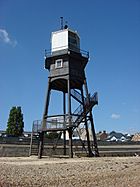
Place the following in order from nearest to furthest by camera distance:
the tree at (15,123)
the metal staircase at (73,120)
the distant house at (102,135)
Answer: the metal staircase at (73,120) < the tree at (15,123) < the distant house at (102,135)

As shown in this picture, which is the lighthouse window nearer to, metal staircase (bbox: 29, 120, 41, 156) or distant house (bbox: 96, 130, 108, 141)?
metal staircase (bbox: 29, 120, 41, 156)

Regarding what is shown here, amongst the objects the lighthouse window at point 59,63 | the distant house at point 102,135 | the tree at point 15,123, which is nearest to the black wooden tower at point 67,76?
the lighthouse window at point 59,63

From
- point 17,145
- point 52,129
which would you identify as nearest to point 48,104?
point 52,129

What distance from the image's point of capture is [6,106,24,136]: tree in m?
68.1

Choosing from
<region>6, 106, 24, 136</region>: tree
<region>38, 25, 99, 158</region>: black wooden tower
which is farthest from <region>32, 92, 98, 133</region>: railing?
<region>6, 106, 24, 136</region>: tree

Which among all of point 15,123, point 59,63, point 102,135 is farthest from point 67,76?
point 102,135

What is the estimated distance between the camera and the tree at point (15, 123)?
6812 cm

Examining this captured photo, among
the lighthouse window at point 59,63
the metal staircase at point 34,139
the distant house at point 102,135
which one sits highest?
the distant house at point 102,135

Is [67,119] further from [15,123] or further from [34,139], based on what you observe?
[15,123]

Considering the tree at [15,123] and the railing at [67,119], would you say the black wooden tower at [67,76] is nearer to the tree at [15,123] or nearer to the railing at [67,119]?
the railing at [67,119]

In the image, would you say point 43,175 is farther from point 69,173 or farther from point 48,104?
point 48,104

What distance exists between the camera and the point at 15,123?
69688 mm

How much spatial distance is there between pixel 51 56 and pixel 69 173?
849 inches

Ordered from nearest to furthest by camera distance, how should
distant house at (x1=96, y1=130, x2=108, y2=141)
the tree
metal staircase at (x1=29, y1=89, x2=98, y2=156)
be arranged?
metal staircase at (x1=29, y1=89, x2=98, y2=156)
the tree
distant house at (x1=96, y1=130, x2=108, y2=141)
